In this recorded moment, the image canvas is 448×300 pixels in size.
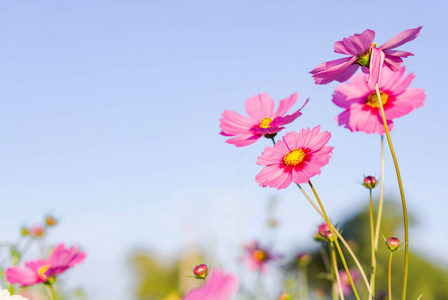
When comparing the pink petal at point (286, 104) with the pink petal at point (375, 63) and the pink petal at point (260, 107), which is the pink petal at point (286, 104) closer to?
the pink petal at point (260, 107)

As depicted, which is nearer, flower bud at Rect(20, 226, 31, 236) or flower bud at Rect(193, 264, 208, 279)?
flower bud at Rect(193, 264, 208, 279)

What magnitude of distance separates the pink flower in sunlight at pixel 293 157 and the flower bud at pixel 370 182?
255 mm

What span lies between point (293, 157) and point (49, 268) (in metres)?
0.68

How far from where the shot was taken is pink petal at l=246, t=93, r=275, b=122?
1.16 metres

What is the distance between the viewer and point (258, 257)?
3.56m

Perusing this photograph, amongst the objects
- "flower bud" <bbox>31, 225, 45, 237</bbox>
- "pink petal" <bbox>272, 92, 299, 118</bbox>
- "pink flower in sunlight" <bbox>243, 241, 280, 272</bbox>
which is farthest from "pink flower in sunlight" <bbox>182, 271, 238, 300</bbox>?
"pink flower in sunlight" <bbox>243, 241, 280, 272</bbox>

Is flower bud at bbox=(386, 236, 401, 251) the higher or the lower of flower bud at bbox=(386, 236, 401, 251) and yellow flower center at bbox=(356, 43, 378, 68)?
the lower

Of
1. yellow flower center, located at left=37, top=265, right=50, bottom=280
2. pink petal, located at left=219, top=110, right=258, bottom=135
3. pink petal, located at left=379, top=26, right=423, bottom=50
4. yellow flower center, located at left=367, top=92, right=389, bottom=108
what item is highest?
pink petal, located at left=379, top=26, right=423, bottom=50

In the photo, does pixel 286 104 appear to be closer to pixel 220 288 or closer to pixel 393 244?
pixel 393 244

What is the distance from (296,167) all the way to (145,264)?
721 inches

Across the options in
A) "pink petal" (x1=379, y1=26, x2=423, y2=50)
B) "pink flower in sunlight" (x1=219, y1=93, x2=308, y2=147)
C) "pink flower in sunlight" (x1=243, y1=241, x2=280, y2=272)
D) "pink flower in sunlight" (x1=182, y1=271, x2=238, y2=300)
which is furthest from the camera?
"pink flower in sunlight" (x1=243, y1=241, x2=280, y2=272)

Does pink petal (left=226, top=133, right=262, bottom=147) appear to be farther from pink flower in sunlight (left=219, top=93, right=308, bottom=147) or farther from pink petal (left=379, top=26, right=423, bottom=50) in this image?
pink petal (left=379, top=26, right=423, bottom=50)

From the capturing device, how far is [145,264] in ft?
60.0

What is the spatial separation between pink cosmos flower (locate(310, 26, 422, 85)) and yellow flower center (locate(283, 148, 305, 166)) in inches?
6.1
